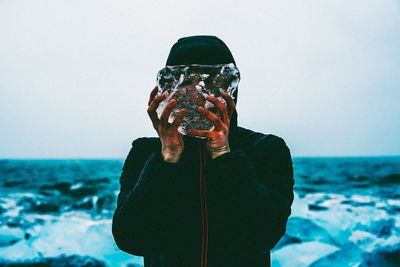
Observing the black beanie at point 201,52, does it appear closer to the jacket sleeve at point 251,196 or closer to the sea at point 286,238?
the jacket sleeve at point 251,196

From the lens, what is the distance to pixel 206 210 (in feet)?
4.49

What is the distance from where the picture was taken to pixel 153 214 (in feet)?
4.50

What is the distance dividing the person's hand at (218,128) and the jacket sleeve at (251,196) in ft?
0.11

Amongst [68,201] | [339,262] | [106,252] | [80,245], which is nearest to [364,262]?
[339,262]

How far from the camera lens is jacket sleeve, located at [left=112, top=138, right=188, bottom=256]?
134cm

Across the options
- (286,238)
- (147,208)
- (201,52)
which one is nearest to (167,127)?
(147,208)

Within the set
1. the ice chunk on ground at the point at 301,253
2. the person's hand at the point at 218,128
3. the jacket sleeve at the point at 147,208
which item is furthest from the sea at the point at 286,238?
the person's hand at the point at 218,128

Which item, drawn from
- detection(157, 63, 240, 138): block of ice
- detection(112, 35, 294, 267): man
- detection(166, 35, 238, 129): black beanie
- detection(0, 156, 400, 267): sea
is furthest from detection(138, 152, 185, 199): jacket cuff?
detection(0, 156, 400, 267): sea

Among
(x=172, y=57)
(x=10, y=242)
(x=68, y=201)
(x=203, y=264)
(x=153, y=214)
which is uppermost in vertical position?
(x=172, y=57)

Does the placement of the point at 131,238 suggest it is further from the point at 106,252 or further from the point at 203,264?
the point at 106,252

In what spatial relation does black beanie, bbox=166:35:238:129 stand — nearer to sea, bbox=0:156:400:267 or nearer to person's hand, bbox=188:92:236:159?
person's hand, bbox=188:92:236:159

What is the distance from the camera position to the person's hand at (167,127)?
1.28m

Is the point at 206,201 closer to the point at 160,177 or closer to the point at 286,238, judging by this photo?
the point at 160,177

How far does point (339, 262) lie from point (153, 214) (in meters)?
6.55
